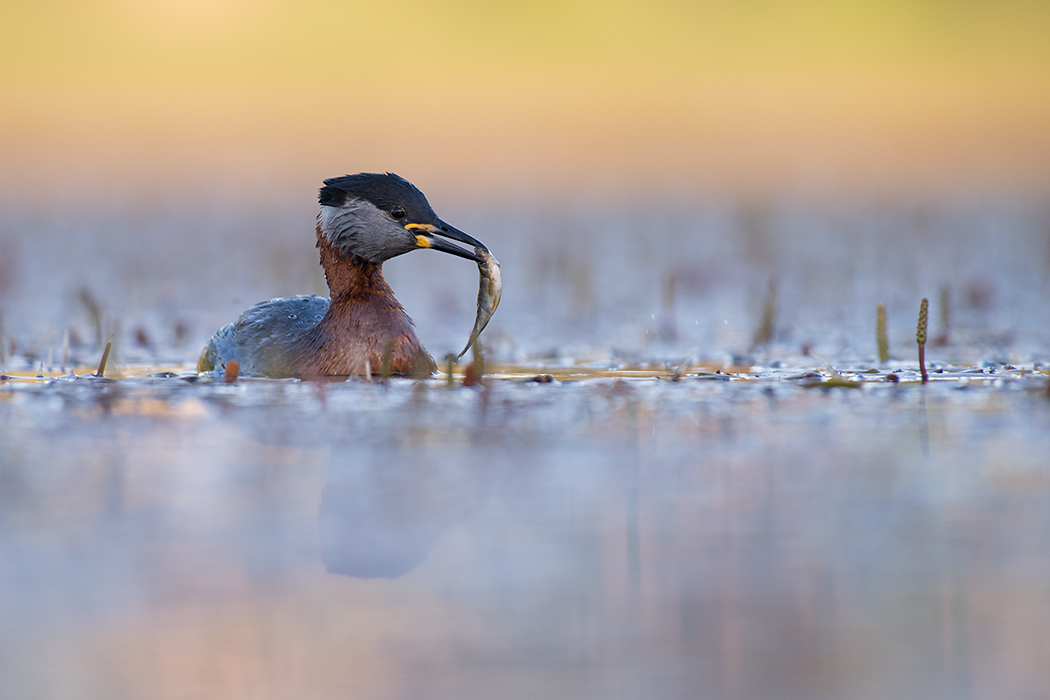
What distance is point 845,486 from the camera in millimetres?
4293

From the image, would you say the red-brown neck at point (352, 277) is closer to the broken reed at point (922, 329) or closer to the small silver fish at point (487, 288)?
the small silver fish at point (487, 288)

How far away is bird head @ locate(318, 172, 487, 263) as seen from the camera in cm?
784

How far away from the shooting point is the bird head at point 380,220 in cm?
784

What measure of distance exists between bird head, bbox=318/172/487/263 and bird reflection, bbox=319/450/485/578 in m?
3.09

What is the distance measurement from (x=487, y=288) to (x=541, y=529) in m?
3.79

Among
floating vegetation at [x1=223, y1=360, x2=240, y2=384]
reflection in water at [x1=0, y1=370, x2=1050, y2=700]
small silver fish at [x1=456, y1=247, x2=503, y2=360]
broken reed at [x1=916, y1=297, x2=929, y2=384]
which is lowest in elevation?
reflection in water at [x1=0, y1=370, x2=1050, y2=700]

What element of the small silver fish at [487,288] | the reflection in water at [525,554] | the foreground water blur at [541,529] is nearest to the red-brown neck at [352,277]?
the small silver fish at [487,288]

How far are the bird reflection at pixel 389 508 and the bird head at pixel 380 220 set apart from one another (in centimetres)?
309

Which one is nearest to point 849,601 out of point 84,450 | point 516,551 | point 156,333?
point 516,551

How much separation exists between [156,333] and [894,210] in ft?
39.0

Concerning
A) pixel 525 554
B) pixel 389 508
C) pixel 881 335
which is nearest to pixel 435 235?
pixel 881 335

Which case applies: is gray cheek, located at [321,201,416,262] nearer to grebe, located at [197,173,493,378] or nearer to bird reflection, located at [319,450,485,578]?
grebe, located at [197,173,493,378]

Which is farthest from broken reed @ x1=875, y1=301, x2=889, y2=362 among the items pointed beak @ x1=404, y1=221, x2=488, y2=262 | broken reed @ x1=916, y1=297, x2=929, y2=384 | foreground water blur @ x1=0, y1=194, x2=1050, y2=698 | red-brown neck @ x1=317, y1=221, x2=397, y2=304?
red-brown neck @ x1=317, y1=221, x2=397, y2=304

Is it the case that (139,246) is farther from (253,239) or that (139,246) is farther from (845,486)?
(845,486)
